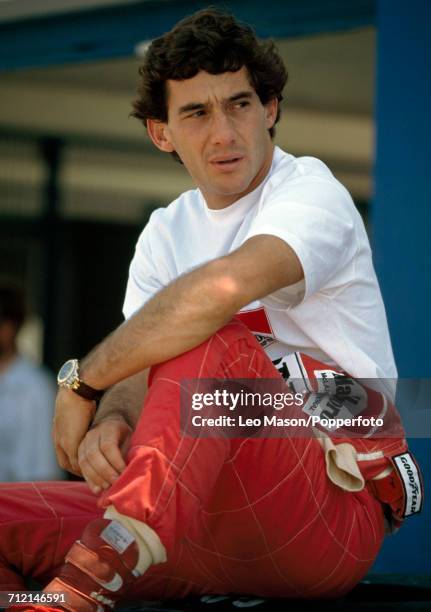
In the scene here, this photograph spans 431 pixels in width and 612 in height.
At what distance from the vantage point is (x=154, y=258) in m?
2.83

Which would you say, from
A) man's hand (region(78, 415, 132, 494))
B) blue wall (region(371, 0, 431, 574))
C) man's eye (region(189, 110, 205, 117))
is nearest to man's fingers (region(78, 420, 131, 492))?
man's hand (region(78, 415, 132, 494))

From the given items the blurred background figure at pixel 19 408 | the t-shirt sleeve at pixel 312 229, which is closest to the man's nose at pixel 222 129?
the t-shirt sleeve at pixel 312 229

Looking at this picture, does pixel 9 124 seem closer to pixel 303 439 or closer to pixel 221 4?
pixel 221 4

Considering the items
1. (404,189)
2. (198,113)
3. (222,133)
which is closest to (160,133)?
(198,113)

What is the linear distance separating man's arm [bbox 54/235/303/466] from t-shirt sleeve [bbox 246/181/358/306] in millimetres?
28

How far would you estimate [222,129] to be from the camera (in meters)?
2.66

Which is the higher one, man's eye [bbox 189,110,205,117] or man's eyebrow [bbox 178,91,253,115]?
man's eyebrow [bbox 178,91,253,115]

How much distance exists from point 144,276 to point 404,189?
1.65 metres

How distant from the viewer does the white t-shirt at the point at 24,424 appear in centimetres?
598

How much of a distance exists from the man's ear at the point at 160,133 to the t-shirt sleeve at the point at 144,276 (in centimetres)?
23

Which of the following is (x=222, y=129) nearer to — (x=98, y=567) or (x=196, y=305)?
(x=196, y=305)

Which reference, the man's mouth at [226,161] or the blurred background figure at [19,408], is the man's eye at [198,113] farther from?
the blurred background figure at [19,408]

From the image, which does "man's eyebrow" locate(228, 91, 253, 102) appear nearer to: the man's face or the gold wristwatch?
the man's face

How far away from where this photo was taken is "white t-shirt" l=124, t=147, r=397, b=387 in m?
2.35
